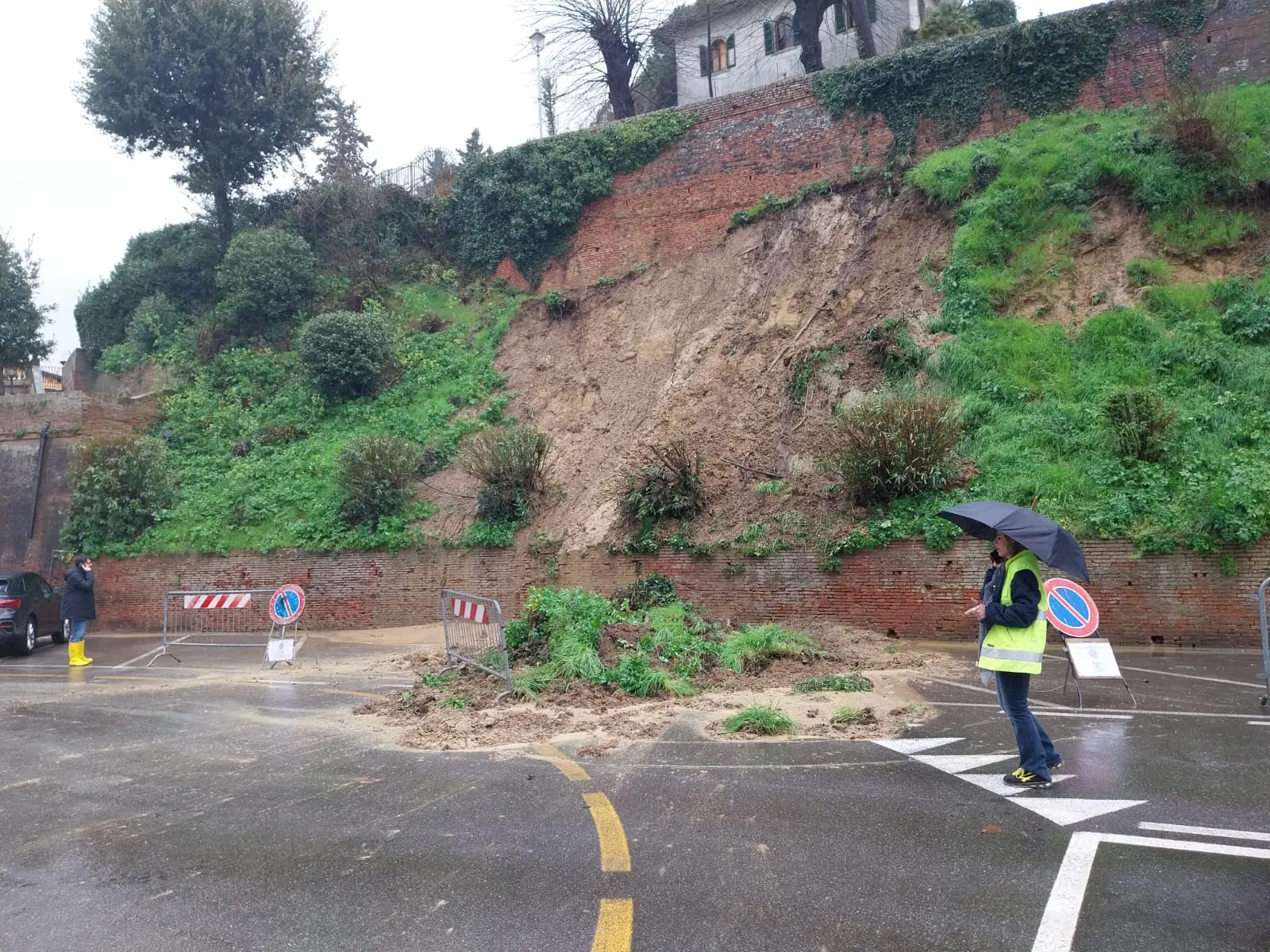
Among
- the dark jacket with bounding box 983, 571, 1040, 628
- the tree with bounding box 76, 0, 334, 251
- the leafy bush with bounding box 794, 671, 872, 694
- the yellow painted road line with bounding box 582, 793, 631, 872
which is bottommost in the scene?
the leafy bush with bounding box 794, 671, 872, 694

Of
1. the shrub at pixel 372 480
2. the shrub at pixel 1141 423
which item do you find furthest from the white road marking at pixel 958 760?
the shrub at pixel 372 480

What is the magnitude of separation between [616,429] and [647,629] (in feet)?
30.8

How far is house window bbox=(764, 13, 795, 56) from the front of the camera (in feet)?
106

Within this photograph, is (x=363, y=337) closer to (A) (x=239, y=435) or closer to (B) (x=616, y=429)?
(A) (x=239, y=435)

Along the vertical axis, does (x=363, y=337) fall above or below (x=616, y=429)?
above

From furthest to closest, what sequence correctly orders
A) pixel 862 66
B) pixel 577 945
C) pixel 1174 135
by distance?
pixel 862 66 → pixel 1174 135 → pixel 577 945

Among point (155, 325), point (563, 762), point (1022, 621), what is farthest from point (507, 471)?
point (155, 325)

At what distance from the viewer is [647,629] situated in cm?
1122

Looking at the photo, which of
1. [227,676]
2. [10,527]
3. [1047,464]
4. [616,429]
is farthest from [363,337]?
[1047,464]

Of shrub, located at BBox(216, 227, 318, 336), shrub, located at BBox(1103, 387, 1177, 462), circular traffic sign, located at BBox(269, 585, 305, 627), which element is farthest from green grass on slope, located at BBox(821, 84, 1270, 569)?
shrub, located at BBox(216, 227, 318, 336)

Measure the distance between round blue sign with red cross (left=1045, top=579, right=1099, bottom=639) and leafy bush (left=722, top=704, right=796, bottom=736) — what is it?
324 cm

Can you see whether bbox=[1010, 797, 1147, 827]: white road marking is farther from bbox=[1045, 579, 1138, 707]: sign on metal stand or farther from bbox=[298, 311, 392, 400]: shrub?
bbox=[298, 311, 392, 400]: shrub

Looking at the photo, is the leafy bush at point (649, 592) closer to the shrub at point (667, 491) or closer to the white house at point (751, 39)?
the shrub at point (667, 491)

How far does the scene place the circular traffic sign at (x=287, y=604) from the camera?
542 inches
